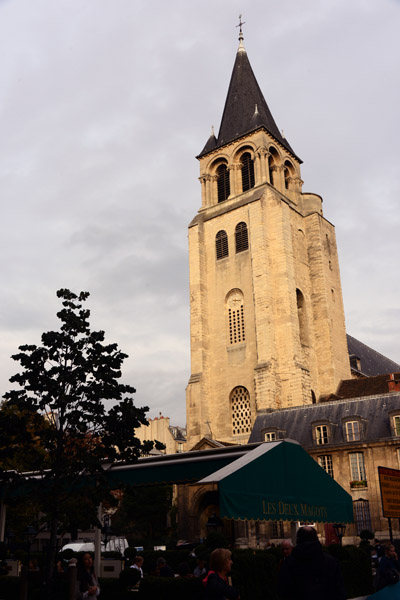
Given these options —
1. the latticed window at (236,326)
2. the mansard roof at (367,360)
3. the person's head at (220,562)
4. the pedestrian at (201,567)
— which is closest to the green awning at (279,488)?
the pedestrian at (201,567)

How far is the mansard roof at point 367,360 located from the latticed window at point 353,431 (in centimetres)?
1682

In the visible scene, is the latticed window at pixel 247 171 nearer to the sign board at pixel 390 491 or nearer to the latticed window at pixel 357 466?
the latticed window at pixel 357 466

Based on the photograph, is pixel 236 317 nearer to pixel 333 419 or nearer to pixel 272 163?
pixel 333 419

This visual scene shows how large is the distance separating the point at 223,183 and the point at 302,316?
13015 millimetres

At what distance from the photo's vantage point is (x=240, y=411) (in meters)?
37.8

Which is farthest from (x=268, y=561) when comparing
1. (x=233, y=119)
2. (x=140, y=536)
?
(x=233, y=119)

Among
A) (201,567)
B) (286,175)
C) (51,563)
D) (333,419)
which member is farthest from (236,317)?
(201,567)

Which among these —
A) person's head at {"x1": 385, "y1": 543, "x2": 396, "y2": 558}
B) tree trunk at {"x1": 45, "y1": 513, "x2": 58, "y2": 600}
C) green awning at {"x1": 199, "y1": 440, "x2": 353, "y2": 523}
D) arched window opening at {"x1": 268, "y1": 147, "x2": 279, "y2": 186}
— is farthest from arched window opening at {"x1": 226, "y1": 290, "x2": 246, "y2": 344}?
person's head at {"x1": 385, "y1": 543, "x2": 396, "y2": 558}

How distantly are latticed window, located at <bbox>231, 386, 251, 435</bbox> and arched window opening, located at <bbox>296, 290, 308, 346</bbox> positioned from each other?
18.9 feet

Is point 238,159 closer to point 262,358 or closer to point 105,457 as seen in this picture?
point 262,358

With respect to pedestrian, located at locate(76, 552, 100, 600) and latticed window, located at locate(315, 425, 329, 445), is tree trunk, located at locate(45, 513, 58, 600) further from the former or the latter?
latticed window, located at locate(315, 425, 329, 445)

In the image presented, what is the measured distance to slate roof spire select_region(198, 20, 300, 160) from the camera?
45719 mm

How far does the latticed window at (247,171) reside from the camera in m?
44.3

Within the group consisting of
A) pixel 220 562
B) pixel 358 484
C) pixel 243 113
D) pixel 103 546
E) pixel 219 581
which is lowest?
pixel 103 546
